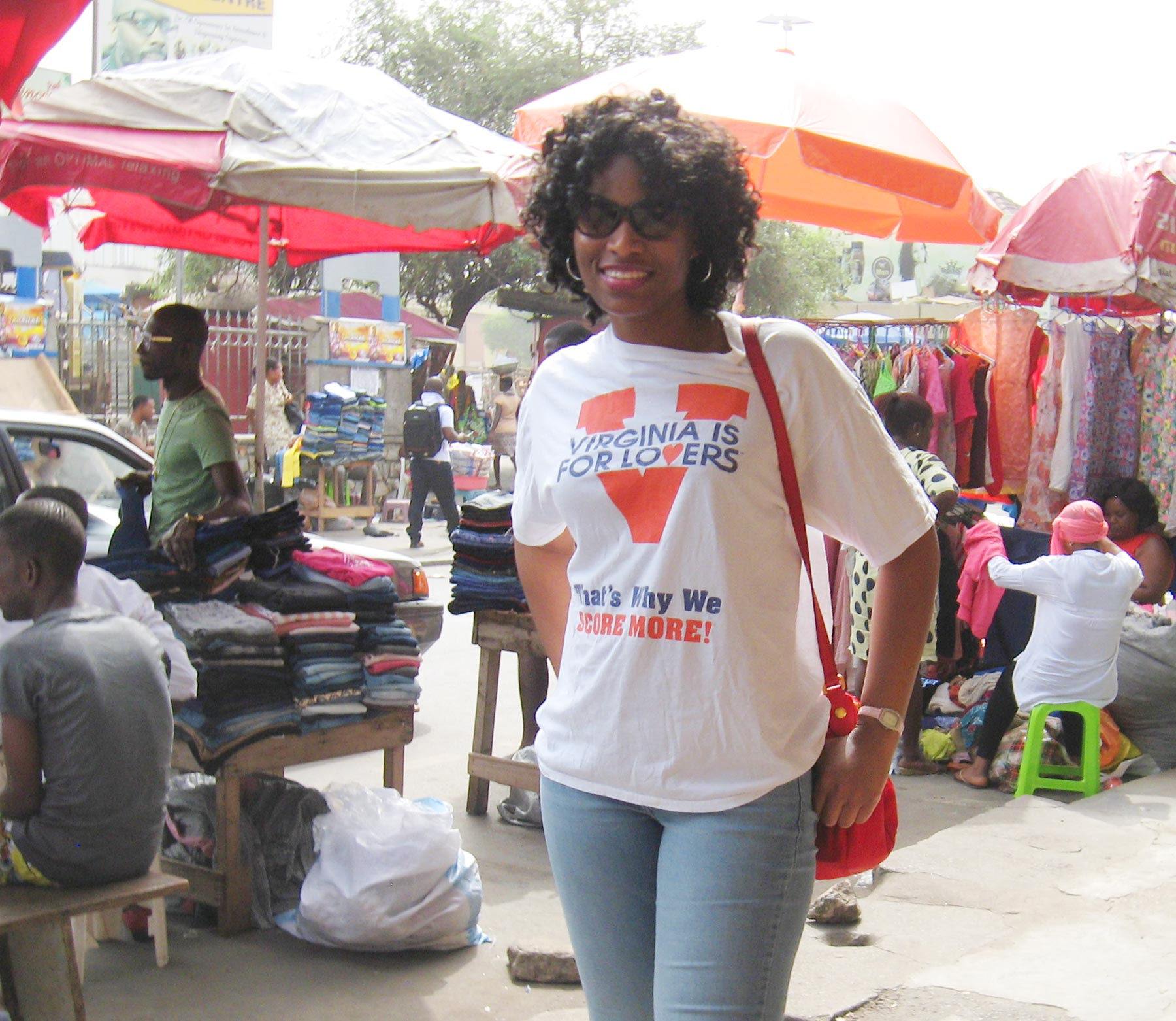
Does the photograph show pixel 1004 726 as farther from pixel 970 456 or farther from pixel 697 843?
pixel 697 843

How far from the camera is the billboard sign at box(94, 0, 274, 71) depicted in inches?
840

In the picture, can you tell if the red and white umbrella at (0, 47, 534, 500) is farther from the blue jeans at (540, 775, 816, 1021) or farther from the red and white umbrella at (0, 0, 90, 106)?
the blue jeans at (540, 775, 816, 1021)

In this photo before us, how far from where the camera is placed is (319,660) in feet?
14.5

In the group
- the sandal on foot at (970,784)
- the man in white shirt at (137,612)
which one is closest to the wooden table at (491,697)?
the man in white shirt at (137,612)

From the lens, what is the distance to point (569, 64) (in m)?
29.5

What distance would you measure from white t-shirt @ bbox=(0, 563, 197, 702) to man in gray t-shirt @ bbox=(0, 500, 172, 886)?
1.92 feet

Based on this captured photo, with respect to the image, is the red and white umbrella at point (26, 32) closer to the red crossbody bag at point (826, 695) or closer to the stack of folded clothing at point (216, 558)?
the stack of folded clothing at point (216, 558)

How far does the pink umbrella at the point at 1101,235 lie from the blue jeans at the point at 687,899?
5825mm

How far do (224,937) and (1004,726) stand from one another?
13.0 ft

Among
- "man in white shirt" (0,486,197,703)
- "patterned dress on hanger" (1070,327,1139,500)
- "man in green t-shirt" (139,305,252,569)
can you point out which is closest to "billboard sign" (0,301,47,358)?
"man in green t-shirt" (139,305,252,569)

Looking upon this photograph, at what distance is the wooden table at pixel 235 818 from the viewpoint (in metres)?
4.15

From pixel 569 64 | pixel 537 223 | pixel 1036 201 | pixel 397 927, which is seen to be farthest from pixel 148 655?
pixel 569 64

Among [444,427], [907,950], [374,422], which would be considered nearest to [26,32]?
[907,950]

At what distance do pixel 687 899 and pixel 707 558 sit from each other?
460 millimetres
